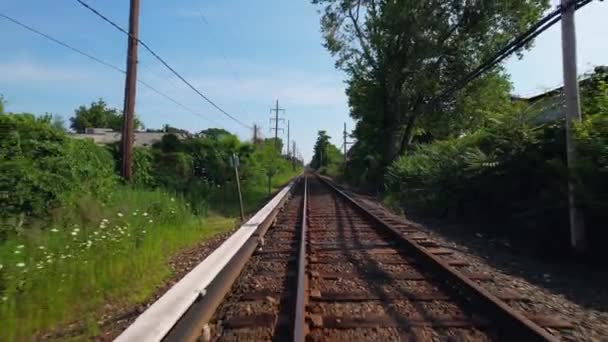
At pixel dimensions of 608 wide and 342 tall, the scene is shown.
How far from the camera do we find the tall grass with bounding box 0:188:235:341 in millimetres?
4918

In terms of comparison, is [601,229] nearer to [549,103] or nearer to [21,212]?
[549,103]

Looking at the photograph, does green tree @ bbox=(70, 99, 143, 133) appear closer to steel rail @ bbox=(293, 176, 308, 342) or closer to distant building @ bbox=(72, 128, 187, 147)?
distant building @ bbox=(72, 128, 187, 147)

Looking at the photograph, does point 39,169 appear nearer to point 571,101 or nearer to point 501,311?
point 501,311

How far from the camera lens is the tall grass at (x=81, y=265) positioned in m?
4.92

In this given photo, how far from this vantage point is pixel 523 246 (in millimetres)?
9258

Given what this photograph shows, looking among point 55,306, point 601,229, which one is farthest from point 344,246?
point 55,306

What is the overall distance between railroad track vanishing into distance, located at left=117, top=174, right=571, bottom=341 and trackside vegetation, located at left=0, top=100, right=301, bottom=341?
1.27 m

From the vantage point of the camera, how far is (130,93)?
516 inches

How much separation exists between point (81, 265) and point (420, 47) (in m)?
26.9

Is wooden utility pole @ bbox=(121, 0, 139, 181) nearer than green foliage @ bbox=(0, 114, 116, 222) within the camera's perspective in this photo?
No

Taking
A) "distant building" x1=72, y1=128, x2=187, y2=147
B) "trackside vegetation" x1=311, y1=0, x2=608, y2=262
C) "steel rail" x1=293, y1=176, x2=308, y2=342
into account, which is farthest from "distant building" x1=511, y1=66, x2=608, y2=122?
"distant building" x1=72, y1=128, x2=187, y2=147

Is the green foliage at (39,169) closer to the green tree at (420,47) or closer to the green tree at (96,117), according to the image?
the green tree at (420,47)

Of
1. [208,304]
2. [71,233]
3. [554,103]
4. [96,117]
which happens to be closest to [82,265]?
[71,233]

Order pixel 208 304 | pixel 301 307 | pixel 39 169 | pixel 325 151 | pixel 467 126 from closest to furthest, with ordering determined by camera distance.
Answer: pixel 301 307 < pixel 208 304 < pixel 39 169 < pixel 467 126 < pixel 325 151
